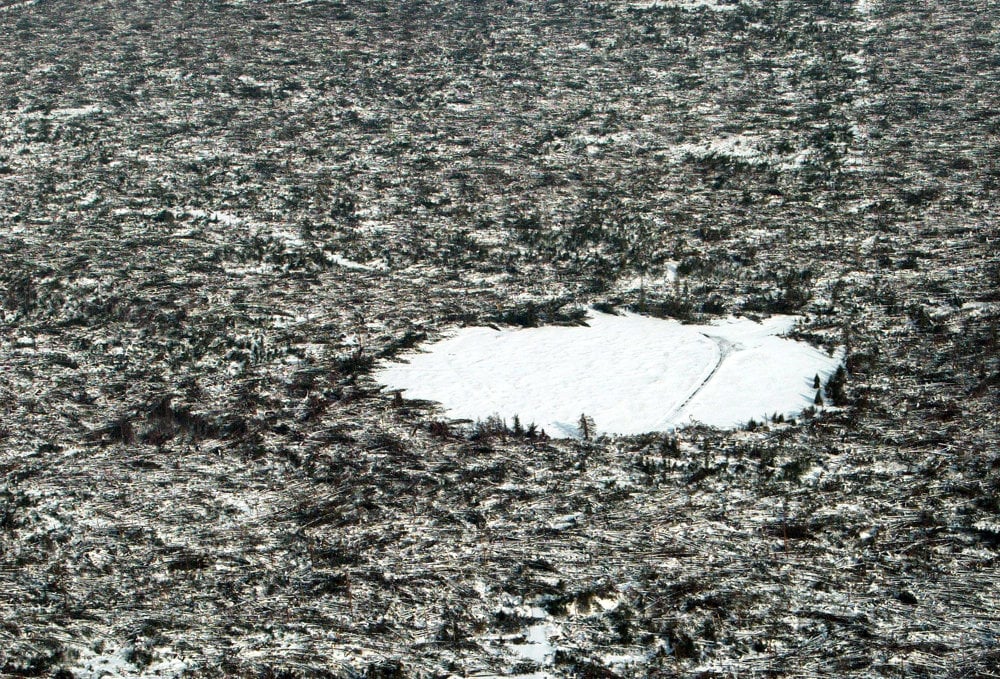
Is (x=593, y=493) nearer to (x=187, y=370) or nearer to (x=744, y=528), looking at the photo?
A: (x=744, y=528)

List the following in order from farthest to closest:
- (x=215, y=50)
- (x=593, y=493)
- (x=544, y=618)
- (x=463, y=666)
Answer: (x=215, y=50)
(x=593, y=493)
(x=544, y=618)
(x=463, y=666)

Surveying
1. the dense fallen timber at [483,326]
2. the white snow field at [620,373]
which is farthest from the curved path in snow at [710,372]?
the dense fallen timber at [483,326]

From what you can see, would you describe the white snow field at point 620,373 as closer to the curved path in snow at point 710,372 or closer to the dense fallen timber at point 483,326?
the curved path in snow at point 710,372

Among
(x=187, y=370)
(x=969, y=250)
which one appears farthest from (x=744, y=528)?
(x=969, y=250)

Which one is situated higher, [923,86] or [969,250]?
[923,86]

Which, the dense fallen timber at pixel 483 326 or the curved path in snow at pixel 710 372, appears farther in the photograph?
the curved path in snow at pixel 710 372

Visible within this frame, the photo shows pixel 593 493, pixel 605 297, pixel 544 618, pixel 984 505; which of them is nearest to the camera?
pixel 544 618

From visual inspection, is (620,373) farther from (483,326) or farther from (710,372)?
(483,326)

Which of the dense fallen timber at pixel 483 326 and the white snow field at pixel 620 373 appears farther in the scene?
the white snow field at pixel 620 373

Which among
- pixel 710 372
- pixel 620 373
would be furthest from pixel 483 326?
pixel 710 372
